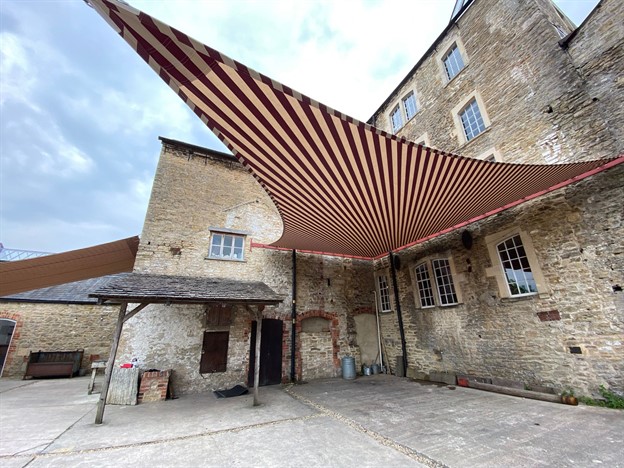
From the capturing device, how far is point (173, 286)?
5.31m

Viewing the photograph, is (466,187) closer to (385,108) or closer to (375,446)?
(375,446)

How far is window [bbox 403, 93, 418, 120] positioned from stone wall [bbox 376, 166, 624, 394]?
500 centimetres

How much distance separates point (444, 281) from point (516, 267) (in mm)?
1736

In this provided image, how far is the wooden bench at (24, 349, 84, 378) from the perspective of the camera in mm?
8617

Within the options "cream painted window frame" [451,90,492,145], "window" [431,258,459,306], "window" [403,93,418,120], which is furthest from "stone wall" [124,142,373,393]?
"window" [403,93,418,120]

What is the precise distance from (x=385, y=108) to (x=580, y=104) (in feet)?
20.9

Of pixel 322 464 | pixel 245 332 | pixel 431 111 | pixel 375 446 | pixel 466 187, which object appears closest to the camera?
pixel 322 464

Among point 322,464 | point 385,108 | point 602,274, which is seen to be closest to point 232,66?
point 322,464

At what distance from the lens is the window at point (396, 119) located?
30.3 feet

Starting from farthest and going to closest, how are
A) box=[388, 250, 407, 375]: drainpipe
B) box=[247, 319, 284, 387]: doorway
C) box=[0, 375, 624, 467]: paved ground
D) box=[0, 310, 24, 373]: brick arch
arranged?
1. box=[0, 310, 24, 373]: brick arch
2. box=[388, 250, 407, 375]: drainpipe
3. box=[247, 319, 284, 387]: doorway
4. box=[0, 375, 624, 467]: paved ground

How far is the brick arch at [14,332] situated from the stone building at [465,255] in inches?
276

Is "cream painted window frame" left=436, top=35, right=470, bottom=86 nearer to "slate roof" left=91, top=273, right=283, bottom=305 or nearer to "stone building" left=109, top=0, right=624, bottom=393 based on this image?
"stone building" left=109, top=0, right=624, bottom=393

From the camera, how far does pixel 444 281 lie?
21.5ft

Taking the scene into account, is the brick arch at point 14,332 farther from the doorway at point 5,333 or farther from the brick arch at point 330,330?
the brick arch at point 330,330
